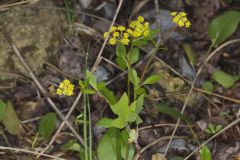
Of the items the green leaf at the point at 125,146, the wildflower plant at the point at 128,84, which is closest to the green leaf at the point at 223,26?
the wildflower plant at the point at 128,84

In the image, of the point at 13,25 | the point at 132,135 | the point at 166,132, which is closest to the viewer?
the point at 132,135

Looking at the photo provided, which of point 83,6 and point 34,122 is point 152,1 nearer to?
point 83,6

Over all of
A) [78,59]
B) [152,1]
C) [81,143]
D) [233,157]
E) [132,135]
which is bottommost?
[233,157]

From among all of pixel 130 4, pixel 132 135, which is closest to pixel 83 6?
pixel 130 4

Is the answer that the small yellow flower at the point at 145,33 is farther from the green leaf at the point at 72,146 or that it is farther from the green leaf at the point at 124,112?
the green leaf at the point at 72,146

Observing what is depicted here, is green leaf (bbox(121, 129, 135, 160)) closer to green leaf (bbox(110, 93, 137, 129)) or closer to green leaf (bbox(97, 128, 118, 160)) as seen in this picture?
green leaf (bbox(97, 128, 118, 160))

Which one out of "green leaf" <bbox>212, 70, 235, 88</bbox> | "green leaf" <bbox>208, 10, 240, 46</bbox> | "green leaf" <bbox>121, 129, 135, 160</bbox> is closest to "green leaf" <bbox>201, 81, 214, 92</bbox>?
"green leaf" <bbox>212, 70, 235, 88</bbox>
